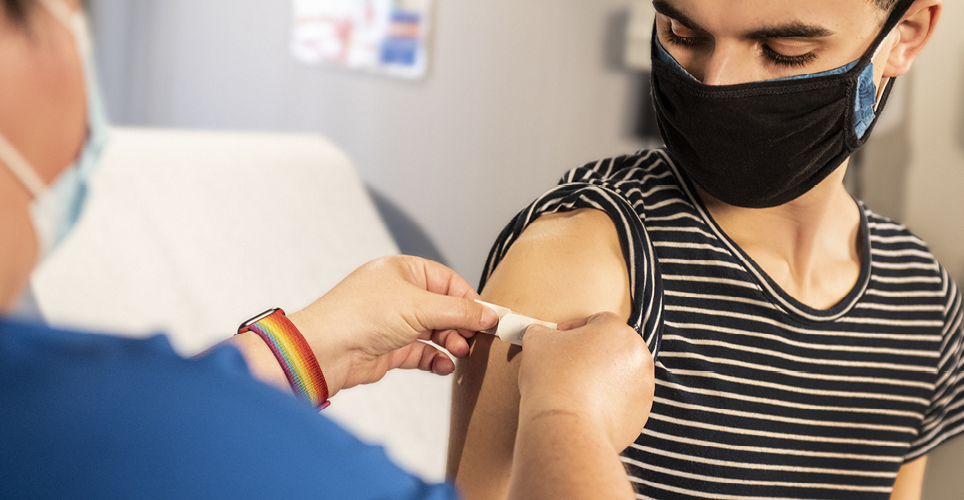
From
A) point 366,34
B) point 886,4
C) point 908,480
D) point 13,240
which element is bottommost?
point 908,480

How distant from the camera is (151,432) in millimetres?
327

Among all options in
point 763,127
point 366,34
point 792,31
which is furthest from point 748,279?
point 366,34

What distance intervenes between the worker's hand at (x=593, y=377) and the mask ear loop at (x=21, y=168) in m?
0.46

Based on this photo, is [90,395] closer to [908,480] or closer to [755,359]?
[755,359]

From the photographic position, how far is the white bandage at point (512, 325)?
0.88 meters

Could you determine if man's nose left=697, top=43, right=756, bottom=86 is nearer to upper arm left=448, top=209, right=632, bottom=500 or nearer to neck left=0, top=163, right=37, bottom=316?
upper arm left=448, top=209, right=632, bottom=500

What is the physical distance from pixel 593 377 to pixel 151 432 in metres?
0.47

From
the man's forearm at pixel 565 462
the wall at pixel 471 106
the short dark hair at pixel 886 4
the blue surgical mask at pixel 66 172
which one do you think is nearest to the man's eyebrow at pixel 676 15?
the short dark hair at pixel 886 4

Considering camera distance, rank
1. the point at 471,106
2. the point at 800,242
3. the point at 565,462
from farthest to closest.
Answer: the point at 471,106
the point at 800,242
the point at 565,462

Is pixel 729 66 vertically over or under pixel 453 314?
over

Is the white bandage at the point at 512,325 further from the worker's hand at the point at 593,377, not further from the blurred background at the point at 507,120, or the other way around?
the blurred background at the point at 507,120

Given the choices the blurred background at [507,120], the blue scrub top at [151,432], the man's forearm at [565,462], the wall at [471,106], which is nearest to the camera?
the blue scrub top at [151,432]

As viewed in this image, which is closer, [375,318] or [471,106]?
[375,318]

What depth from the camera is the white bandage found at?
0.88 metres
